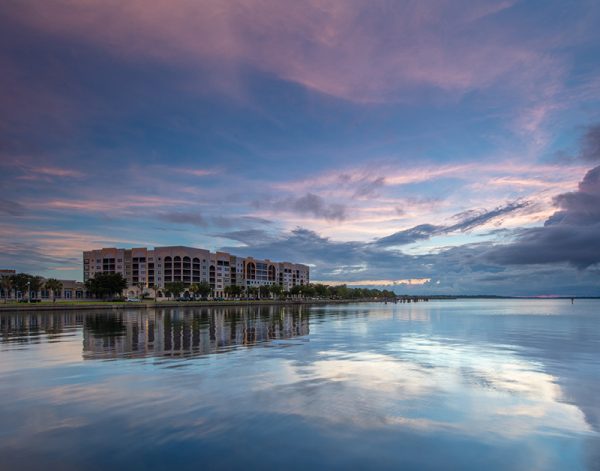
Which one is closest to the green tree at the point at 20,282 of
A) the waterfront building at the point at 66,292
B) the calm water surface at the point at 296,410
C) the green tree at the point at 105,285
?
the green tree at the point at 105,285

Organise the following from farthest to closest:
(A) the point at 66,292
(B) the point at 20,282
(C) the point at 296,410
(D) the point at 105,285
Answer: (A) the point at 66,292 < (D) the point at 105,285 < (B) the point at 20,282 < (C) the point at 296,410

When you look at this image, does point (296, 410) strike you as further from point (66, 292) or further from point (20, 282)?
Result: point (66, 292)

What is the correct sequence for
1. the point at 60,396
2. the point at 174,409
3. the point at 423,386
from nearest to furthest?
the point at 174,409
the point at 60,396
the point at 423,386

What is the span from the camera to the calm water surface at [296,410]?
1255 centimetres

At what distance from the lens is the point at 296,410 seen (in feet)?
55.7

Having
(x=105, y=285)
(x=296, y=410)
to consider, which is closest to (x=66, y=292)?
(x=105, y=285)

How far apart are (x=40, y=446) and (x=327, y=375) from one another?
14.2 m

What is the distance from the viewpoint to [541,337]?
47.5m

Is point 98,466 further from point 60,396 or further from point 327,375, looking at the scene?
point 327,375

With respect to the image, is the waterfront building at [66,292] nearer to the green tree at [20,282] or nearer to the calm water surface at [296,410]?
the green tree at [20,282]

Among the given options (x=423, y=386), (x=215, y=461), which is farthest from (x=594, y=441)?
(x=215, y=461)

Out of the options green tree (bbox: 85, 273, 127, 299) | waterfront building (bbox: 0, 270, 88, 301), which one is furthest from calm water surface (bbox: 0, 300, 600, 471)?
waterfront building (bbox: 0, 270, 88, 301)

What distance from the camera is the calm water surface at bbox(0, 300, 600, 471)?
1255 centimetres

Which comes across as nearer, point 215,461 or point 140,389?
point 215,461
